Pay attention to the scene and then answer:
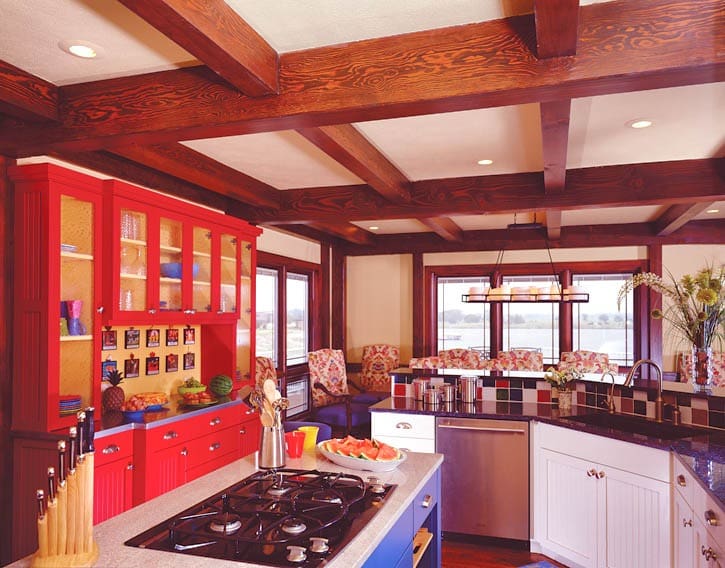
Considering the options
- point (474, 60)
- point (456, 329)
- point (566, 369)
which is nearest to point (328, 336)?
point (456, 329)

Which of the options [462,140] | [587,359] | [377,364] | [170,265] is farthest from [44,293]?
[587,359]

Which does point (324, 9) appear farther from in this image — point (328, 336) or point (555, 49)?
point (328, 336)

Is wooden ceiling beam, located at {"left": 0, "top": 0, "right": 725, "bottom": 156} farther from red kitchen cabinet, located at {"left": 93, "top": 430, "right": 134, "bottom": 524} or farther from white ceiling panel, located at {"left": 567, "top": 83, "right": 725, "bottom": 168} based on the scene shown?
red kitchen cabinet, located at {"left": 93, "top": 430, "right": 134, "bottom": 524}

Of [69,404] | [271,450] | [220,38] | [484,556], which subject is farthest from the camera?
[484,556]

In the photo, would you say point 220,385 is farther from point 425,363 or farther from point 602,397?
point 425,363

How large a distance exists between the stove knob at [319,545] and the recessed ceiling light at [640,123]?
119 inches

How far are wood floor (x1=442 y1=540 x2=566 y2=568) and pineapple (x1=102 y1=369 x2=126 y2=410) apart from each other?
2.26 metres

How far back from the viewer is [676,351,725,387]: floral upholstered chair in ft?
21.7

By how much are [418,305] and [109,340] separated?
5113 mm

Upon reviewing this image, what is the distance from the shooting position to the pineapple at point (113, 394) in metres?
3.79

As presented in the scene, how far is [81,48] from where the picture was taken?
2.55 metres

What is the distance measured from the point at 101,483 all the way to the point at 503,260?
611cm

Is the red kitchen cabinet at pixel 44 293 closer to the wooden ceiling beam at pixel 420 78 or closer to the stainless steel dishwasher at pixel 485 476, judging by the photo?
the wooden ceiling beam at pixel 420 78

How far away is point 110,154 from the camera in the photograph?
3963mm
